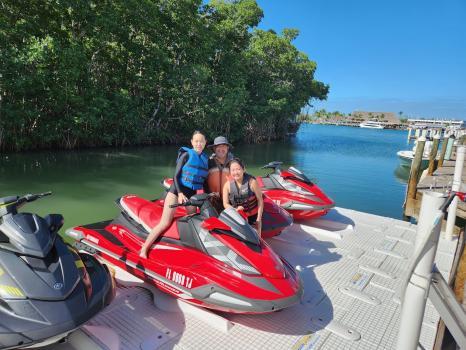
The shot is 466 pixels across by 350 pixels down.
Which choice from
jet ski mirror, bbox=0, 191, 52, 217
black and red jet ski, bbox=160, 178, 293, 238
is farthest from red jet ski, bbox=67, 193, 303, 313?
jet ski mirror, bbox=0, 191, 52, 217

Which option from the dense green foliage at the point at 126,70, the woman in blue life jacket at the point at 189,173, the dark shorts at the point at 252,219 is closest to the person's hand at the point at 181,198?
the woman in blue life jacket at the point at 189,173

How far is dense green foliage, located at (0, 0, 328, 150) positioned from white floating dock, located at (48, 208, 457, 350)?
1137 centimetres

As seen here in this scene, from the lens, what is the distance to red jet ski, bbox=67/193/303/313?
8.55 feet

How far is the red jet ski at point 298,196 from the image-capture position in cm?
514

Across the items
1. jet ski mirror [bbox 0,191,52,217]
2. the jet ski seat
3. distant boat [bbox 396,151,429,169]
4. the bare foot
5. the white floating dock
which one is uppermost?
jet ski mirror [bbox 0,191,52,217]

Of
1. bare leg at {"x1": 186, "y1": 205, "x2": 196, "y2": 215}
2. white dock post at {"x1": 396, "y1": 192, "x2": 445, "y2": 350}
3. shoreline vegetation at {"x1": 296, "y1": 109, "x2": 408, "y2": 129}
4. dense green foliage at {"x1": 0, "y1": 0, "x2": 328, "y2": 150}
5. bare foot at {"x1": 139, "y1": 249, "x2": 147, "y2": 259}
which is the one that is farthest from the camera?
shoreline vegetation at {"x1": 296, "y1": 109, "x2": 408, "y2": 129}

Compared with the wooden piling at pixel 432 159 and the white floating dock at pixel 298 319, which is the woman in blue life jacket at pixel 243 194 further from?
the wooden piling at pixel 432 159

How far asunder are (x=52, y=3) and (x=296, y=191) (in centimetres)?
1261

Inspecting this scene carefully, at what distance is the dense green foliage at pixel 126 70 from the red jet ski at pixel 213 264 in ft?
36.0

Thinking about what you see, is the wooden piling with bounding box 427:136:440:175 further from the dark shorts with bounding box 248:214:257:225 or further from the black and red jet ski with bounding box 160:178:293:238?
the dark shorts with bounding box 248:214:257:225

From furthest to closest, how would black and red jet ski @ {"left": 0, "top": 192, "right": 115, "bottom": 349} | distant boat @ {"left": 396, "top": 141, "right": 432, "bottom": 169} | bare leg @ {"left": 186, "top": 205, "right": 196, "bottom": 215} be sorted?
distant boat @ {"left": 396, "top": 141, "right": 432, "bottom": 169} < bare leg @ {"left": 186, "top": 205, "right": 196, "bottom": 215} < black and red jet ski @ {"left": 0, "top": 192, "right": 115, "bottom": 349}

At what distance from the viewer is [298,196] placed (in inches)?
205

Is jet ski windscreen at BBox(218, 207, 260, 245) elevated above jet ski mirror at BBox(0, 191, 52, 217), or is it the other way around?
jet ski mirror at BBox(0, 191, 52, 217)

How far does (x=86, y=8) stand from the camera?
526 inches
